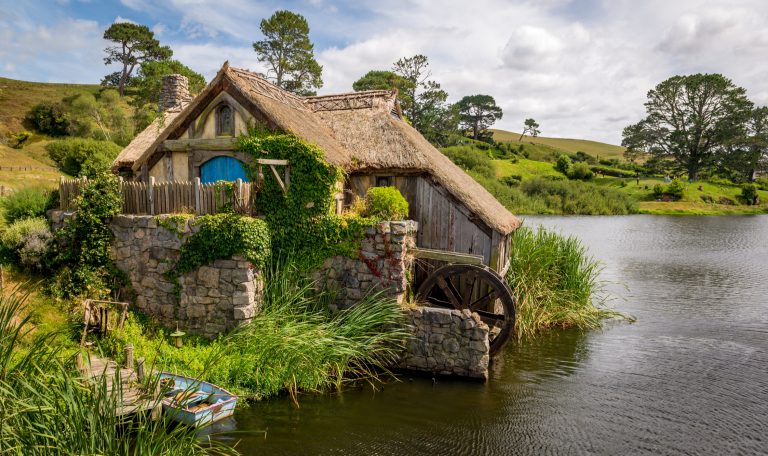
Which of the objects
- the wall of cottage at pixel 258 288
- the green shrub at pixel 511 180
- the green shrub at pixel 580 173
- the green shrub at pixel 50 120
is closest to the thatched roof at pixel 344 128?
the wall of cottage at pixel 258 288

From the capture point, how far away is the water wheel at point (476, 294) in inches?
425

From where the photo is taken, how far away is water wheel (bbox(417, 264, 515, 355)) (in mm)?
10789

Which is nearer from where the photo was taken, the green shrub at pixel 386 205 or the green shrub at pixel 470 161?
the green shrub at pixel 386 205

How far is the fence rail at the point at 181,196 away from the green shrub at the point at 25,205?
147cm

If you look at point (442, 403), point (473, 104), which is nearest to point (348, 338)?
point (442, 403)

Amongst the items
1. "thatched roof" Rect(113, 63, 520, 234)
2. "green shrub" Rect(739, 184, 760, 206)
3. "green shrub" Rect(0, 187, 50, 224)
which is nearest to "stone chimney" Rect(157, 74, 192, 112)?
"thatched roof" Rect(113, 63, 520, 234)

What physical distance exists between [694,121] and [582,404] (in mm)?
60264

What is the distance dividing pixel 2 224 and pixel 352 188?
944 cm

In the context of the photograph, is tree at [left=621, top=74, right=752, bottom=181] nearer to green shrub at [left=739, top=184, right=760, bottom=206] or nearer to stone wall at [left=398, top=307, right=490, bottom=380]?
green shrub at [left=739, top=184, right=760, bottom=206]

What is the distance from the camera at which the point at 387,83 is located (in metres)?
44.7

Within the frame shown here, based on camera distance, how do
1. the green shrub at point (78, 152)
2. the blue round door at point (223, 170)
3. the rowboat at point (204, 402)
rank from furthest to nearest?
1. the green shrub at point (78, 152)
2. the blue round door at point (223, 170)
3. the rowboat at point (204, 402)

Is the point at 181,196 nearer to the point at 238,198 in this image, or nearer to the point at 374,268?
the point at 238,198

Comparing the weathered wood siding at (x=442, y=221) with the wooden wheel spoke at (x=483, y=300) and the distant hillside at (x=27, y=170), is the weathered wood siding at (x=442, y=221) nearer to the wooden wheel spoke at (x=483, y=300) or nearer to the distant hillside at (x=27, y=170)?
the wooden wheel spoke at (x=483, y=300)

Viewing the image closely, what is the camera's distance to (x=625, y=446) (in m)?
7.58
